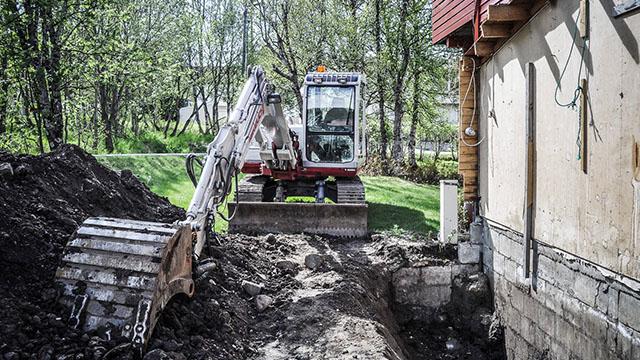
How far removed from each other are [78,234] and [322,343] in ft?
7.56

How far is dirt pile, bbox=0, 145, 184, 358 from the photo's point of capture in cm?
406

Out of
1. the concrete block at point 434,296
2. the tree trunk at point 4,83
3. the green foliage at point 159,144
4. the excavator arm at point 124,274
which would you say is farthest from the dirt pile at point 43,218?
the green foliage at point 159,144

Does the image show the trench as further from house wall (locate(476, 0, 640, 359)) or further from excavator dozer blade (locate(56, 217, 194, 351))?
excavator dozer blade (locate(56, 217, 194, 351))

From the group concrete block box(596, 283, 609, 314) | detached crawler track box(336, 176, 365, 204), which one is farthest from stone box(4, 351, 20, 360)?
detached crawler track box(336, 176, 365, 204)

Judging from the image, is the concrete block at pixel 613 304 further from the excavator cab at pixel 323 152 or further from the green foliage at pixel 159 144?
the green foliage at pixel 159 144

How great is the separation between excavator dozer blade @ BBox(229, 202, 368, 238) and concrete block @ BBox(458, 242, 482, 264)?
5.96 ft

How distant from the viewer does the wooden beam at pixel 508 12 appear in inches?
258

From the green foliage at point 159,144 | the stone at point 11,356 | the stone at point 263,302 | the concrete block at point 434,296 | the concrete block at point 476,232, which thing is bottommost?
the concrete block at point 434,296

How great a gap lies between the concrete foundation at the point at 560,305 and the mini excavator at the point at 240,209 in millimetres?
2926

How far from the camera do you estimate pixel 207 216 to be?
5.81 m

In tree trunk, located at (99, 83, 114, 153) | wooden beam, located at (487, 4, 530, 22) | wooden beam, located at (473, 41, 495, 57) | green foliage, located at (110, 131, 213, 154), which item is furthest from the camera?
green foliage, located at (110, 131, 213, 154)

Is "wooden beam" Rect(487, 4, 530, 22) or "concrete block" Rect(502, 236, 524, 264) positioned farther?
"concrete block" Rect(502, 236, 524, 264)

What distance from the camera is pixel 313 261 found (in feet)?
24.8

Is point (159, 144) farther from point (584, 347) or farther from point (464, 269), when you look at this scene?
point (584, 347)
